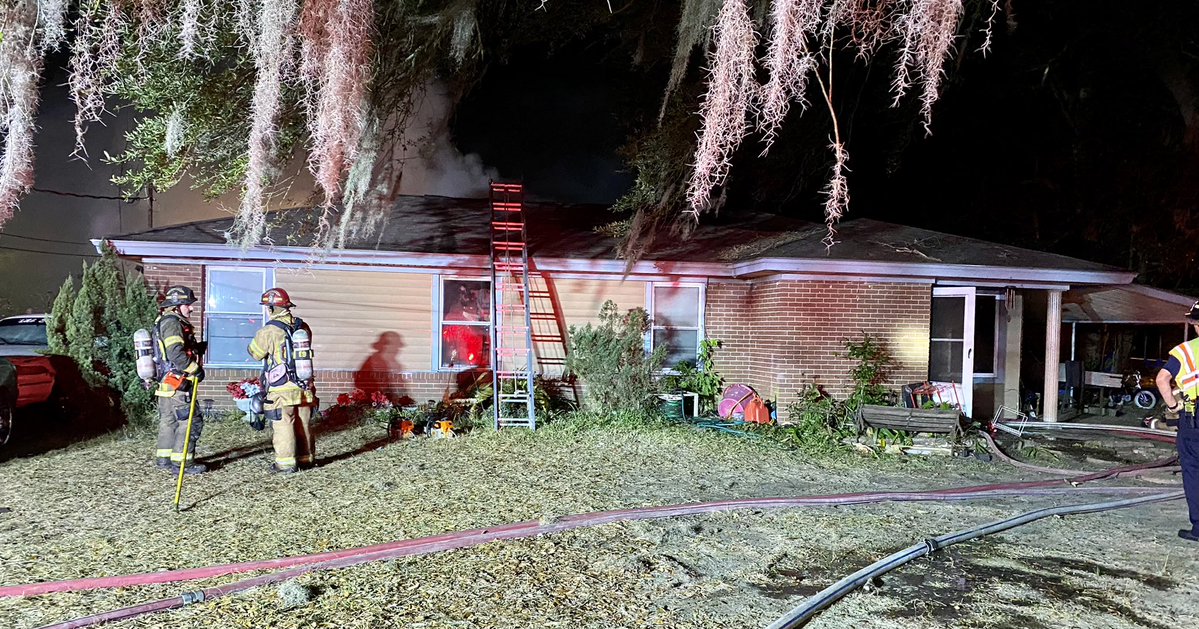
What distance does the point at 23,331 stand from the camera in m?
11.1

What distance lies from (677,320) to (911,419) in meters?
3.98

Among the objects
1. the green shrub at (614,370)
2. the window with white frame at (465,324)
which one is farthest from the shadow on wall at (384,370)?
the green shrub at (614,370)

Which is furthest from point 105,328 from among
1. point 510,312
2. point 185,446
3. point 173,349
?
point 510,312

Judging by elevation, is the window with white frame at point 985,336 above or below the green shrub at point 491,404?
above

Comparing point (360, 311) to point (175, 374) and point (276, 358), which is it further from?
point (175, 374)

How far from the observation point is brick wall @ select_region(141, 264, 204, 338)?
9.88 meters

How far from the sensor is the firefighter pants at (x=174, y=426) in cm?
670

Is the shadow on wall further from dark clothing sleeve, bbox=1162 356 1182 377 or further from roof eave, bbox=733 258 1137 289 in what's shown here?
dark clothing sleeve, bbox=1162 356 1182 377

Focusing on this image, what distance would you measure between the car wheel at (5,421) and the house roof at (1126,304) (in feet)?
48.7

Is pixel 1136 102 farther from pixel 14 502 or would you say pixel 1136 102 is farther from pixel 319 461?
pixel 14 502

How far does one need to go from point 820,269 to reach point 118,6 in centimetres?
830

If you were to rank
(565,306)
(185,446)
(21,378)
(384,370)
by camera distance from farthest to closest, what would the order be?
1. (565,306)
2. (384,370)
3. (21,378)
4. (185,446)

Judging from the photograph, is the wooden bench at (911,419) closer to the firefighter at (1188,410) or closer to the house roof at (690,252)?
the house roof at (690,252)

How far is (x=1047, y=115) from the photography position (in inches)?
707
